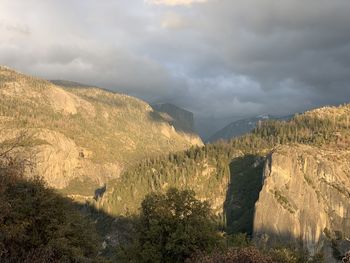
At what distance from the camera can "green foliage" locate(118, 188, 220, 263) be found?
66.9 meters

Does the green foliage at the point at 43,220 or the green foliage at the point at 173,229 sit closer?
the green foliage at the point at 43,220

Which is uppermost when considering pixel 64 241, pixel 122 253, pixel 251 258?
pixel 251 258

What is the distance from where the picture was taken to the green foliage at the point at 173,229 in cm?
6688

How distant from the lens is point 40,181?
2450 inches

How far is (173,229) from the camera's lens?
6894cm

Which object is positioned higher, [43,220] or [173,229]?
[43,220]

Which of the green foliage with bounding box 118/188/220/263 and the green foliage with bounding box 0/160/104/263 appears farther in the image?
the green foliage with bounding box 118/188/220/263

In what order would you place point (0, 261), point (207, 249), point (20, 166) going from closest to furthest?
point (20, 166) < point (0, 261) < point (207, 249)

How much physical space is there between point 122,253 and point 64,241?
73.4ft

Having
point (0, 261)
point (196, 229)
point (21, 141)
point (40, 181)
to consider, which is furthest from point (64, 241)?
point (21, 141)

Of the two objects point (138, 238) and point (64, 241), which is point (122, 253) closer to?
point (138, 238)

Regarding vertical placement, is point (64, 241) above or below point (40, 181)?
below

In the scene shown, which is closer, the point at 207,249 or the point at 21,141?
the point at 21,141

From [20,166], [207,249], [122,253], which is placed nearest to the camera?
[20,166]
